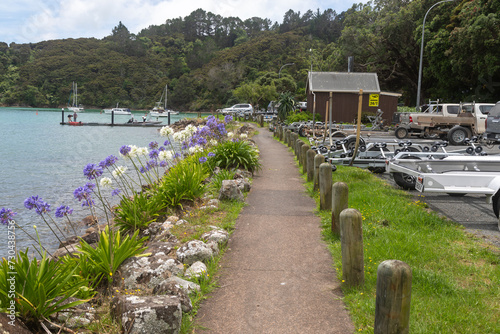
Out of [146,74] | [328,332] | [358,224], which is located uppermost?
[146,74]

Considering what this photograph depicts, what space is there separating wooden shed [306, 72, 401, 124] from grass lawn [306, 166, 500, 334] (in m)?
26.6

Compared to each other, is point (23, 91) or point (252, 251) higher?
point (23, 91)

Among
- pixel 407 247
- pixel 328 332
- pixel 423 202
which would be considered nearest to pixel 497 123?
pixel 423 202

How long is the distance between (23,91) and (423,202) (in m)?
126

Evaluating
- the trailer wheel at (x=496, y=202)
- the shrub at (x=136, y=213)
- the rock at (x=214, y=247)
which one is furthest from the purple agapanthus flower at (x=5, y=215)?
the trailer wheel at (x=496, y=202)

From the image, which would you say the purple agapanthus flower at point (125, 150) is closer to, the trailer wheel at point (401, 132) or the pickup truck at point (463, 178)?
the pickup truck at point (463, 178)

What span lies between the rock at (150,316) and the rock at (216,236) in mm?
2425

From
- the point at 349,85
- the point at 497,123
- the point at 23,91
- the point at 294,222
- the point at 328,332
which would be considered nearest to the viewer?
the point at 328,332

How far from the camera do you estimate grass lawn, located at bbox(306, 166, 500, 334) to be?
4027mm

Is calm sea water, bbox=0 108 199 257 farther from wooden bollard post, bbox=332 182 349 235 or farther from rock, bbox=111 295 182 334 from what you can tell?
wooden bollard post, bbox=332 182 349 235

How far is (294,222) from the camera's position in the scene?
25.6ft

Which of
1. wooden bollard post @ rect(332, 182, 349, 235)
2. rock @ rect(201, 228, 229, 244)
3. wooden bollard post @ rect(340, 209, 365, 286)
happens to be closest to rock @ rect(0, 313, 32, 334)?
rock @ rect(201, 228, 229, 244)

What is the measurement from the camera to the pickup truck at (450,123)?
21125 millimetres

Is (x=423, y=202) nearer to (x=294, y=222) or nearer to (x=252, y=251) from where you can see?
(x=294, y=222)
